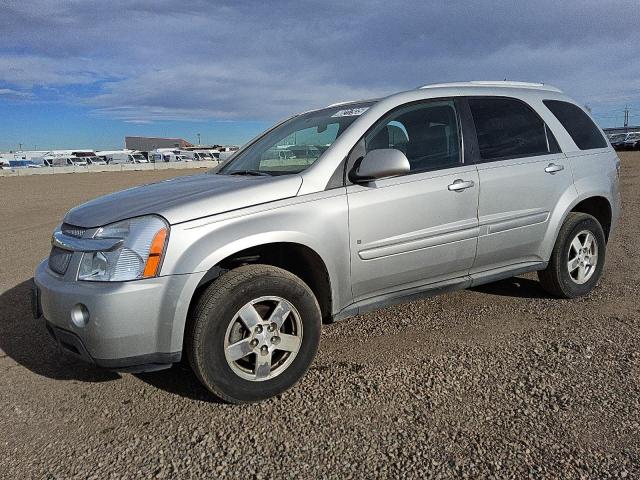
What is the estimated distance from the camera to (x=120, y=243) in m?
2.66

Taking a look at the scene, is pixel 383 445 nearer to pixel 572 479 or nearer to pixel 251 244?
pixel 572 479

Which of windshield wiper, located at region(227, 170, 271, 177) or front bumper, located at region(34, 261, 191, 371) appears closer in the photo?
front bumper, located at region(34, 261, 191, 371)

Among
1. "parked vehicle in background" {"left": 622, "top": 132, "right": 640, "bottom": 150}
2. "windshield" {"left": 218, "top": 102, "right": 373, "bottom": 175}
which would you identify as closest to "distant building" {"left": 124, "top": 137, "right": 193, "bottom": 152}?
"parked vehicle in background" {"left": 622, "top": 132, "right": 640, "bottom": 150}

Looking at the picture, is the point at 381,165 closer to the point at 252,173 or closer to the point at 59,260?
the point at 252,173

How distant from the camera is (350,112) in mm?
3711

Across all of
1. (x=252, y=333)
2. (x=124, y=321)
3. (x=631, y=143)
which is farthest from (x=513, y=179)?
(x=631, y=143)

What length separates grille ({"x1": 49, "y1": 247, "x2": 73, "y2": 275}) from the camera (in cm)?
284

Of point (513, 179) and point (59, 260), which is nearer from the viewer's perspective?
point (59, 260)

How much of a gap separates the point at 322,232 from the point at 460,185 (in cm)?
116

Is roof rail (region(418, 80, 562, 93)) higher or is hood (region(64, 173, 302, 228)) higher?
roof rail (region(418, 80, 562, 93))

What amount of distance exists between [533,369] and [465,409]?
706 millimetres

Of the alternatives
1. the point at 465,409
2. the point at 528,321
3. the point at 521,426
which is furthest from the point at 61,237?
the point at 528,321

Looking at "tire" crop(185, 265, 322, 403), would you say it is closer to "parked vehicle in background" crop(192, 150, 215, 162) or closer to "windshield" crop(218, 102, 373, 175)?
"windshield" crop(218, 102, 373, 175)

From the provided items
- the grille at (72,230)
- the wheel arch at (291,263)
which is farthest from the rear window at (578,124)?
the grille at (72,230)
